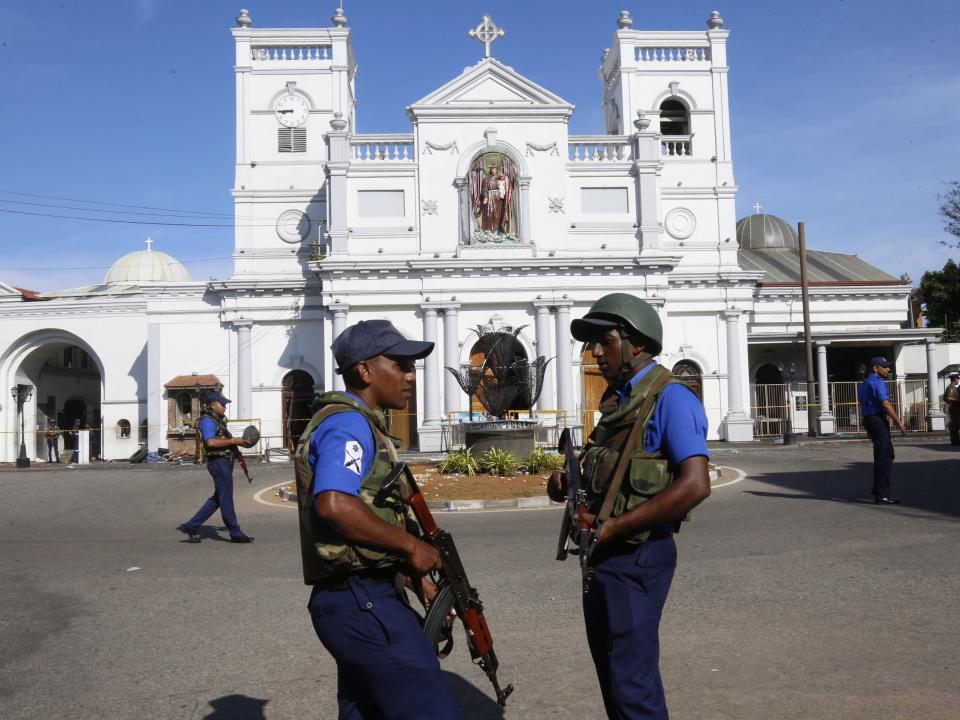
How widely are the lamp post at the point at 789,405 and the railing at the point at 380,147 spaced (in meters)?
16.0

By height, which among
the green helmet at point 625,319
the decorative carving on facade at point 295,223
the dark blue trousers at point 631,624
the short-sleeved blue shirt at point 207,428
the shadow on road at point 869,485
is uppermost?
the decorative carving on facade at point 295,223

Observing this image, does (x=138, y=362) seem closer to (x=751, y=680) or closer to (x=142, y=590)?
(x=142, y=590)

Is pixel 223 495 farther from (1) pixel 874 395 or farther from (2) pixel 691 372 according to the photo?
(2) pixel 691 372

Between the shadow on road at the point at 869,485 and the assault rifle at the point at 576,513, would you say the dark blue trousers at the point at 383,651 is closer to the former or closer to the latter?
the assault rifle at the point at 576,513

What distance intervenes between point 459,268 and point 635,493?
25.3 meters

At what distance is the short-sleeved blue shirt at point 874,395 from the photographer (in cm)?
1116

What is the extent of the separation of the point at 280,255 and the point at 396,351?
1157 inches

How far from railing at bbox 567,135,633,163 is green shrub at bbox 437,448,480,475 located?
1629cm

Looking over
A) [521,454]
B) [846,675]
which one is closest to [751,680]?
[846,675]

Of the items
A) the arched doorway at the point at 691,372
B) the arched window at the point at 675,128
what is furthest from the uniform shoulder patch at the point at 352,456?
the arched window at the point at 675,128

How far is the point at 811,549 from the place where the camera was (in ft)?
27.1

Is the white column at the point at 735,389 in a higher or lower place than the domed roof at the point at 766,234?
lower

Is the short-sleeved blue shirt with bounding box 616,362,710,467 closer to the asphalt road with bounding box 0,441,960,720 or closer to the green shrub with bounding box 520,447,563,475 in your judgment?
the asphalt road with bounding box 0,441,960,720

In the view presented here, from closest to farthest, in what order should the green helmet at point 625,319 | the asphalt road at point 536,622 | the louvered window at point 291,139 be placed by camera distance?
the green helmet at point 625,319 → the asphalt road at point 536,622 → the louvered window at point 291,139
